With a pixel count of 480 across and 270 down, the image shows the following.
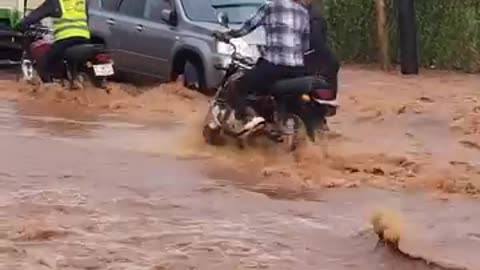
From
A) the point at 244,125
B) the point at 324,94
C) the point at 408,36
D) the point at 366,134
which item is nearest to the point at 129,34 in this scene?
the point at 366,134

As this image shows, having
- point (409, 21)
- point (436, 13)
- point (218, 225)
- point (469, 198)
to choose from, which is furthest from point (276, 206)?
point (436, 13)

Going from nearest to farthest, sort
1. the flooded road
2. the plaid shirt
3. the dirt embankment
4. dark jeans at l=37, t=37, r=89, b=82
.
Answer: the flooded road, the dirt embankment, the plaid shirt, dark jeans at l=37, t=37, r=89, b=82

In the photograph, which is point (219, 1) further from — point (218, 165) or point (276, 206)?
point (276, 206)

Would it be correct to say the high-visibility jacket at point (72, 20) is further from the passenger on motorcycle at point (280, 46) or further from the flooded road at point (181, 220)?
the passenger on motorcycle at point (280, 46)

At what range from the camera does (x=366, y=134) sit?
13.5m

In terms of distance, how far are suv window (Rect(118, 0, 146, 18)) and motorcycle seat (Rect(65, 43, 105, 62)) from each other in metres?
2.29

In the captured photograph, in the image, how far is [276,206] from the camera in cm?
902

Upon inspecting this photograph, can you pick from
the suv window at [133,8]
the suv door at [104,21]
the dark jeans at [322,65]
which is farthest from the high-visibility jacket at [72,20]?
the dark jeans at [322,65]

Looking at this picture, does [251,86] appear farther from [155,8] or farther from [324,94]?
[155,8]

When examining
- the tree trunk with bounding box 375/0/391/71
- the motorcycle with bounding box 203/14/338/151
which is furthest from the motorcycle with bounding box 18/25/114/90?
the tree trunk with bounding box 375/0/391/71

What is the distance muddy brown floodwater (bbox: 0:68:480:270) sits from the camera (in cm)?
736

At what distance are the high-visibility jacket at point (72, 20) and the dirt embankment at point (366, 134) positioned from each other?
0.70 m

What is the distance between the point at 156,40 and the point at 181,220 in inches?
333

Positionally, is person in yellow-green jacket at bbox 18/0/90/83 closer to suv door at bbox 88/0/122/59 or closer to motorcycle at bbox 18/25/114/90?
motorcycle at bbox 18/25/114/90
